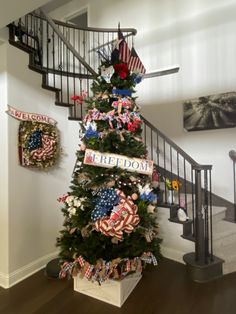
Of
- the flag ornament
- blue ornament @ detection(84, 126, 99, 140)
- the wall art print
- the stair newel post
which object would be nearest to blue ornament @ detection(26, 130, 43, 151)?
the wall art print

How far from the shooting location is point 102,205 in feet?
7.29

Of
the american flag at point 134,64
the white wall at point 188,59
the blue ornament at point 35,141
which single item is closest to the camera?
the american flag at point 134,64

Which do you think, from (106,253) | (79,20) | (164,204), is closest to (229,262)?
(164,204)

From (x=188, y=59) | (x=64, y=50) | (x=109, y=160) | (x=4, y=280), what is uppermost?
(x=64, y=50)

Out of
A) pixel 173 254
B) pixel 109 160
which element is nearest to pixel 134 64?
pixel 109 160

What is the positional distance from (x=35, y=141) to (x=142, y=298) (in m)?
2.05

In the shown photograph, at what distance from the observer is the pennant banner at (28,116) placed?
103 inches

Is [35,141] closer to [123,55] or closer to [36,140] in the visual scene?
[36,140]

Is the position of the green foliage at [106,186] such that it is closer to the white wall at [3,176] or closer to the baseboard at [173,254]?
the white wall at [3,176]

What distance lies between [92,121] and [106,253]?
4.34 feet

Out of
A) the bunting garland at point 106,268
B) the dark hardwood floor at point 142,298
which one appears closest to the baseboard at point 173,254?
the dark hardwood floor at point 142,298

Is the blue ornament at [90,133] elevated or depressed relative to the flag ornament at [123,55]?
depressed

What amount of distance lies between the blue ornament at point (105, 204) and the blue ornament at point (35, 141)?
3.53 ft

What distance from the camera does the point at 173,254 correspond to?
336cm
